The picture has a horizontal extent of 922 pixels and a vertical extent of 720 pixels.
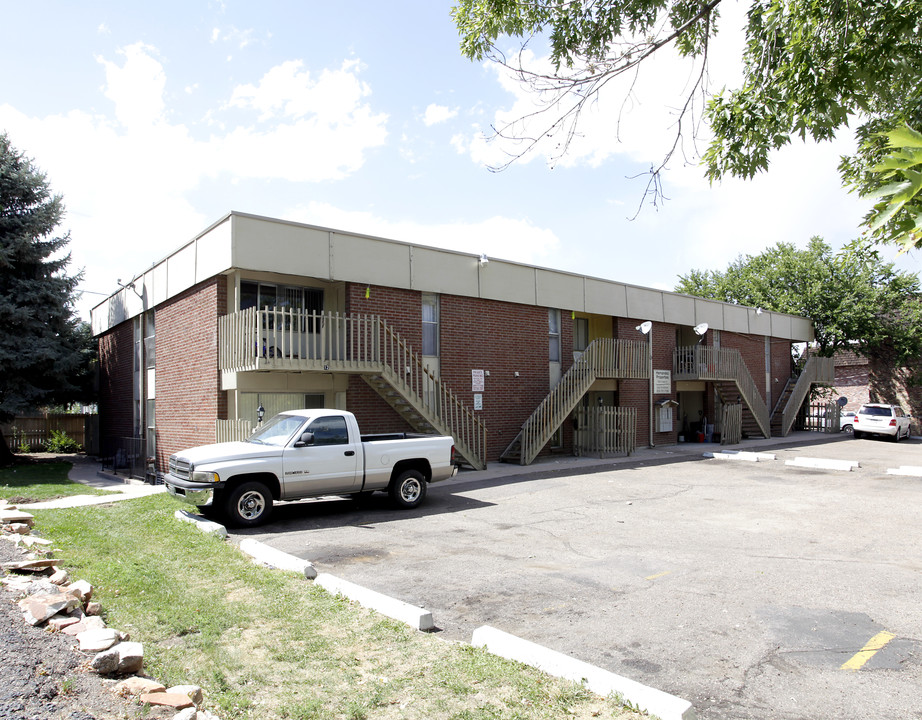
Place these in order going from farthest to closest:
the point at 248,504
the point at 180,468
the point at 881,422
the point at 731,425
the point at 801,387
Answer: the point at 801,387 → the point at 881,422 → the point at 731,425 → the point at 180,468 → the point at 248,504

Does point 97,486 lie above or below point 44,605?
below

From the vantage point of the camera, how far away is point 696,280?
4206cm

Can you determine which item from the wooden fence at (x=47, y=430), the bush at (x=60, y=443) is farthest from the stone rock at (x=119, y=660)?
the bush at (x=60, y=443)

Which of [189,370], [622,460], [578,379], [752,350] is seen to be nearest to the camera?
[189,370]

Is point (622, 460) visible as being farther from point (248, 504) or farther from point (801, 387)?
point (801, 387)

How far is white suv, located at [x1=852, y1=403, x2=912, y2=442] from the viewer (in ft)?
91.4

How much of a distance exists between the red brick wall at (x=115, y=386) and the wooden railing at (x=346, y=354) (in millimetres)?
8360

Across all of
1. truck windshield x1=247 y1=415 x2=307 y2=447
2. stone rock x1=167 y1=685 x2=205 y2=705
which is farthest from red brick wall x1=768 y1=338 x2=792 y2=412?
stone rock x1=167 y1=685 x2=205 y2=705

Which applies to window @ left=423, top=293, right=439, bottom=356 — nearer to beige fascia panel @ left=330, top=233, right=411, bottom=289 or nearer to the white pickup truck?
beige fascia panel @ left=330, top=233, right=411, bottom=289

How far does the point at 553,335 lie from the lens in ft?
69.0

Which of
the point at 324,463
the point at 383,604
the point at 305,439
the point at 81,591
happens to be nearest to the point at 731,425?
the point at 324,463

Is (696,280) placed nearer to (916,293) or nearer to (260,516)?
(916,293)

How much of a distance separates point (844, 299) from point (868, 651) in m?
33.1

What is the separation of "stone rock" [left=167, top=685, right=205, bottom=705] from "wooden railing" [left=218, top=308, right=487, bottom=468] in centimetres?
920
